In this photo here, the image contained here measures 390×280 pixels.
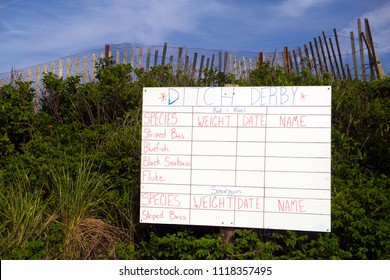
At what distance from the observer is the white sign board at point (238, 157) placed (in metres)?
4.70

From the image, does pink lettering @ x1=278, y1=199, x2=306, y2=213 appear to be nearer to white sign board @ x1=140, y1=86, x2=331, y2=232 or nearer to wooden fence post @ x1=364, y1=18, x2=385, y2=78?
white sign board @ x1=140, y1=86, x2=331, y2=232

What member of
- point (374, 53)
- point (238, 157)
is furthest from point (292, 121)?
point (374, 53)

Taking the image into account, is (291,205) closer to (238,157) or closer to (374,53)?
(238,157)

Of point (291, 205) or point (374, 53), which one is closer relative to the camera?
point (291, 205)

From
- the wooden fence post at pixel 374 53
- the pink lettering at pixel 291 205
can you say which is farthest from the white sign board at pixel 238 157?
the wooden fence post at pixel 374 53

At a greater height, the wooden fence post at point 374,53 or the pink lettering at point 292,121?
the wooden fence post at point 374,53

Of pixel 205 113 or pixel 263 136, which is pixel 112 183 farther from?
pixel 263 136

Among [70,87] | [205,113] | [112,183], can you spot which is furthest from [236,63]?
[205,113]

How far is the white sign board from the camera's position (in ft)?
15.4

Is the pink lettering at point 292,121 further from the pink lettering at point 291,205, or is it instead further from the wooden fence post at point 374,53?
the wooden fence post at point 374,53

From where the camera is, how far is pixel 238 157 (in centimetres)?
479

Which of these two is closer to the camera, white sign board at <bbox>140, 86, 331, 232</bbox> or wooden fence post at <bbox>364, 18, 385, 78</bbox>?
white sign board at <bbox>140, 86, 331, 232</bbox>

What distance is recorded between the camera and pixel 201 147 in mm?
4883

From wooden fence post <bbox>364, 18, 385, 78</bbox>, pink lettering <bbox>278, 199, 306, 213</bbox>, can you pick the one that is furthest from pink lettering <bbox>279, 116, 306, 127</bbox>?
wooden fence post <bbox>364, 18, 385, 78</bbox>
